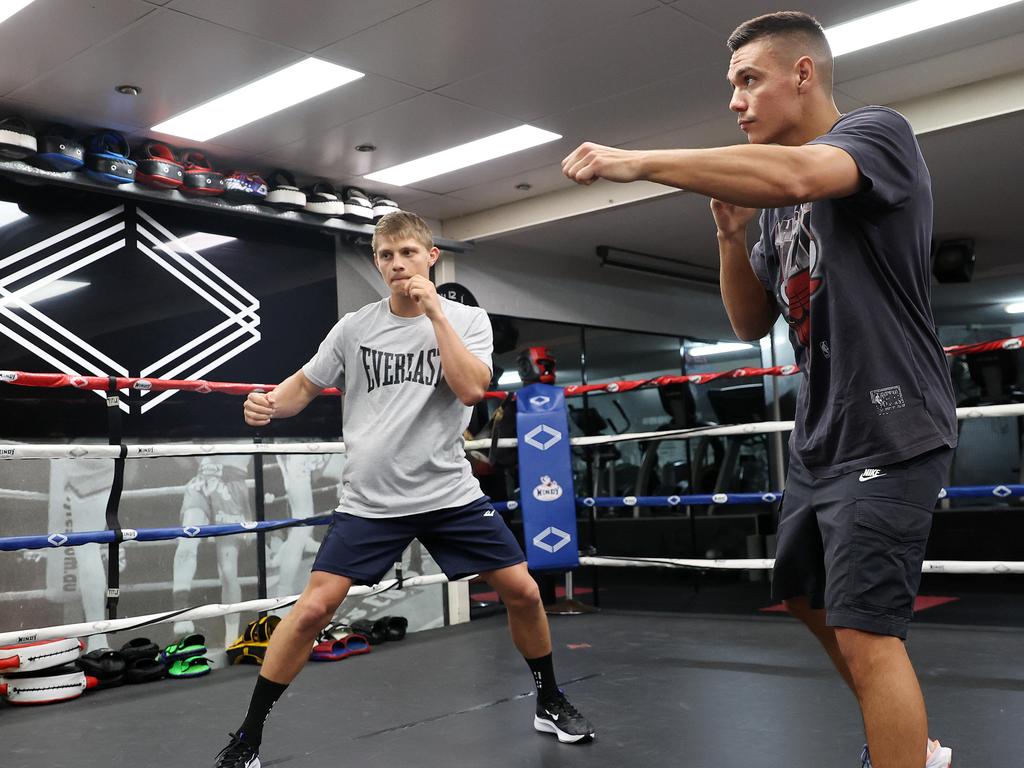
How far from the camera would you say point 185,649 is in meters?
3.90

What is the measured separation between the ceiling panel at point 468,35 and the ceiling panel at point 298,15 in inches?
2.7

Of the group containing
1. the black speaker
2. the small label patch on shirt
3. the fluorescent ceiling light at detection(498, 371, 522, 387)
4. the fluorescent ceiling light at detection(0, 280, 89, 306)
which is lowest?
the small label patch on shirt

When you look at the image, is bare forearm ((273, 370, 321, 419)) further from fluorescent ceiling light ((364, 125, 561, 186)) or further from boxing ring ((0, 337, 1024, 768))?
fluorescent ceiling light ((364, 125, 561, 186))

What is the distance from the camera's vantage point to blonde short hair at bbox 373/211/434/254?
2.26 meters

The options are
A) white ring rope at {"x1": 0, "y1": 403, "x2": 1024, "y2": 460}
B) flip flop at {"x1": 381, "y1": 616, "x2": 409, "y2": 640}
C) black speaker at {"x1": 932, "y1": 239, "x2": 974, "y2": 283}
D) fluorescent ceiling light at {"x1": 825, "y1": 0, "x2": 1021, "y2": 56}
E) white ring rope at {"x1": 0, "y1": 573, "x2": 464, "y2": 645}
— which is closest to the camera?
white ring rope at {"x1": 0, "y1": 573, "x2": 464, "y2": 645}

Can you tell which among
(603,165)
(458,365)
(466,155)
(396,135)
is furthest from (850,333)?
(466,155)

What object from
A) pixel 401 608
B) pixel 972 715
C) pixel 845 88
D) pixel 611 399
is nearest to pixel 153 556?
pixel 401 608

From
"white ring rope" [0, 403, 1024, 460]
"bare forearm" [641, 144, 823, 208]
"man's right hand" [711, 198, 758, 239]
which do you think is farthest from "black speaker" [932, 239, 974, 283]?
"bare forearm" [641, 144, 823, 208]

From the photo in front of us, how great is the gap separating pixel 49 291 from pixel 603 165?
373 centimetres

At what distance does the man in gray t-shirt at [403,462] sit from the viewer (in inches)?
84.5

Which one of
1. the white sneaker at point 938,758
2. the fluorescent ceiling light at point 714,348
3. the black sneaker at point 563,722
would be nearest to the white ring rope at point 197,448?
the black sneaker at point 563,722

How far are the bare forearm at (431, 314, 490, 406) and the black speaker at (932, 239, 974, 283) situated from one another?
5.83 metres

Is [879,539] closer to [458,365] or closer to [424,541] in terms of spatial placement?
[458,365]

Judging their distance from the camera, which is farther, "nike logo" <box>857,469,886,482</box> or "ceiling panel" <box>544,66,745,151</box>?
"ceiling panel" <box>544,66,745,151</box>
